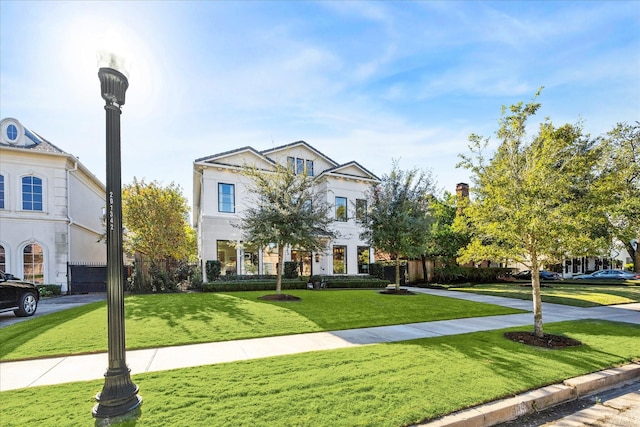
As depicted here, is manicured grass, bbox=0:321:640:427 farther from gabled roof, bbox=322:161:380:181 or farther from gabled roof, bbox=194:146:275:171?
gabled roof, bbox=322:161:380:181

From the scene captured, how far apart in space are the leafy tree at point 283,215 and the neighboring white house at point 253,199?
11.6 feet

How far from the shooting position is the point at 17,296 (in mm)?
10086

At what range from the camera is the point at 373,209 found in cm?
1656

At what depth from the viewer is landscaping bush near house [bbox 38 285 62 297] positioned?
16.9 metres

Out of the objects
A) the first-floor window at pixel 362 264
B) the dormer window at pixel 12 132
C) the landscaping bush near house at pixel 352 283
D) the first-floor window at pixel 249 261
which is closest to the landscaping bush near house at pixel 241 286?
the landscaping bush near house at pixel 352 283

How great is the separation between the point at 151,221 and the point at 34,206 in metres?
6.77

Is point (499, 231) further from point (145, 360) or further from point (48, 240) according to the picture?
point (48, 240)

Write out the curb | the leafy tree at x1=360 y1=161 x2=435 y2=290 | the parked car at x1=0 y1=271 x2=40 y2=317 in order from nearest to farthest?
the curb, the parked car at x1=0 y1=271 x2=40 y2=317, the leafy tree at x1=360 y1=161 x2=435 y2=290

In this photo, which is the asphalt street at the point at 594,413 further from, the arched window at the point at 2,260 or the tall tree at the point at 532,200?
the arched window at the point at 2,260

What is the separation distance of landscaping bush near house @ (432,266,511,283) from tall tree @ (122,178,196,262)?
1998 centimetres

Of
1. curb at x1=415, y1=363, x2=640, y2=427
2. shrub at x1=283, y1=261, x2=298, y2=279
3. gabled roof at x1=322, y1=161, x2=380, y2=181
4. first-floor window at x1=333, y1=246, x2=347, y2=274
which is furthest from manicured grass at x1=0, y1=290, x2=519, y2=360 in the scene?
gabled roof at x1=322, y1=161, x2=380, y2=181

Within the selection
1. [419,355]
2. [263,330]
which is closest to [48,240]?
[263,330]

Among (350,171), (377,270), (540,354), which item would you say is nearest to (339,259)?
(377,270)

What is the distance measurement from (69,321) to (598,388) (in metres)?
12.2
